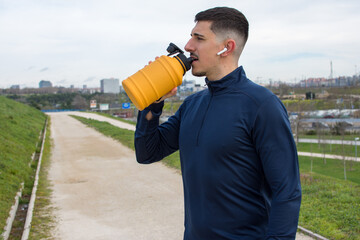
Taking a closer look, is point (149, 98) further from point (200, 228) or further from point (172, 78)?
point (200, 228)

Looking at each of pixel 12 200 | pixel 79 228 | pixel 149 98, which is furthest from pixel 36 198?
pixel 149 98

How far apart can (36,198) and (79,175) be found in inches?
118

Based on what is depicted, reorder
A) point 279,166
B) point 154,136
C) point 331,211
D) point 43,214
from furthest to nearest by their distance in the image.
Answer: point 43,214 < point 331,211 < point 154,136 < point 279,166

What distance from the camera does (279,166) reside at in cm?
185

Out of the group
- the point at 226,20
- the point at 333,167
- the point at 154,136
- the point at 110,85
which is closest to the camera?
the point at 226,20

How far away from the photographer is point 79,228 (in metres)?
6.81

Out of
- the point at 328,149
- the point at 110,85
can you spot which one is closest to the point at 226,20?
the point at 328,149

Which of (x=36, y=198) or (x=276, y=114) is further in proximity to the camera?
(x=36, y=198)

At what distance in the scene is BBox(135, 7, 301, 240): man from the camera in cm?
186

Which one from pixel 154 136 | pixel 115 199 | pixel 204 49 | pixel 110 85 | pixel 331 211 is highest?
pixel 110 85

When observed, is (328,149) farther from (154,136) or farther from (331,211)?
(154,136)

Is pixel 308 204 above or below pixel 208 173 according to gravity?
below

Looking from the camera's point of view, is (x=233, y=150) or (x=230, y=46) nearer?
(x=233, y=150)

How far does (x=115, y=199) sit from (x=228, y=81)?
715 cm
